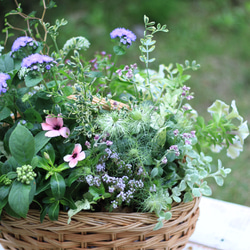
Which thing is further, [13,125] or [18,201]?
[13,125]

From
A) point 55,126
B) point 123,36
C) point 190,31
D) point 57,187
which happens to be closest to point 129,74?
point 123,36

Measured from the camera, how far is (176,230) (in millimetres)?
833

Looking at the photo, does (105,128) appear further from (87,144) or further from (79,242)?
(79,242)

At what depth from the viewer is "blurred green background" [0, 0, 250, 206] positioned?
2.79 meters

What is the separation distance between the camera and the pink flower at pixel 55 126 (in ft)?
2.66

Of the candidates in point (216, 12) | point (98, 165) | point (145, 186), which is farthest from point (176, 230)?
point (216, 12)

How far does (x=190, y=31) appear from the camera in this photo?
3180mm

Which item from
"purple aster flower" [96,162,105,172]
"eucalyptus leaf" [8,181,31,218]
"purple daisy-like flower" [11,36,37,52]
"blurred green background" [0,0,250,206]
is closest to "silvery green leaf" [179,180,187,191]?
"purple aster flower" [96,162,105,172]

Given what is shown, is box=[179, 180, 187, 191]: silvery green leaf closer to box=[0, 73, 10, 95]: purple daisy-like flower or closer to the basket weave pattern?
the basket weave pattern

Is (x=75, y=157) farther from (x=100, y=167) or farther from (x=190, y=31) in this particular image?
(x=190, y=31)

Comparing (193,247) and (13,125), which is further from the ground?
(13,125)

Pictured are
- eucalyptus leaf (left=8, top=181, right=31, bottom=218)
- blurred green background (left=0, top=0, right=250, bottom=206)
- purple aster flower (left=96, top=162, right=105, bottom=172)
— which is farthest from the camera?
blurred green background (left=0, top=0, right=250, bottom=206)

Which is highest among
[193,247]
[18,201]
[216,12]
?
[216,12]

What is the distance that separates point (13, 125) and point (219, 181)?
1.67ft
